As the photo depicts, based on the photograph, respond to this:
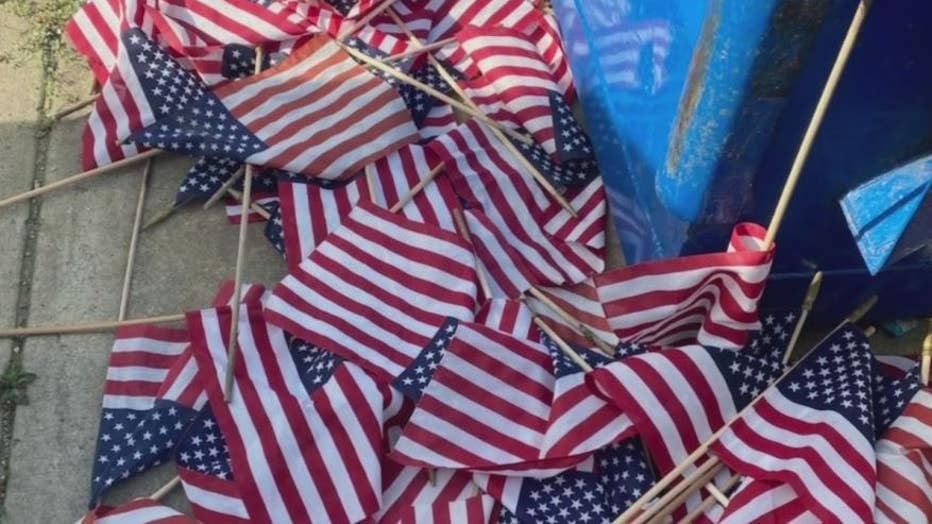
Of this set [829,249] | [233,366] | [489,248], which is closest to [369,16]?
[489,248]

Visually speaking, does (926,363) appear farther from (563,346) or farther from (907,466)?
(563,346)

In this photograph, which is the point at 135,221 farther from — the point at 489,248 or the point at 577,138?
the point at 577,138

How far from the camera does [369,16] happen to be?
4.39 metres

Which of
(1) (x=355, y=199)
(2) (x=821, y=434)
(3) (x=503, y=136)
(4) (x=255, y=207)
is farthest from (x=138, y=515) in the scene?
(2) (x=821, y=434)

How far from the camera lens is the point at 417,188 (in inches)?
154

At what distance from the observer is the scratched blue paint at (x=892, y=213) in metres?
2.83

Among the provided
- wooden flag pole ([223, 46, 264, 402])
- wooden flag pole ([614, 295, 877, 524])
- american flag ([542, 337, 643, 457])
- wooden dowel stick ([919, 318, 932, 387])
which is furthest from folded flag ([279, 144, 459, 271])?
wooden dowel stick ([919, 318, 932, 387])

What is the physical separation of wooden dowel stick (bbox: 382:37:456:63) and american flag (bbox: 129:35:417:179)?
0.14 metres

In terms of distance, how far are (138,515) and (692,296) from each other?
1.68m

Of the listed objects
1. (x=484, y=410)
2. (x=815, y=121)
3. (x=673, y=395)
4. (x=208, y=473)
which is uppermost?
(x=815, y=121)

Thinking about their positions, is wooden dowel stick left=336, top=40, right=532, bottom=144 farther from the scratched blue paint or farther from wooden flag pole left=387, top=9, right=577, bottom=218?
the scratched blue paint

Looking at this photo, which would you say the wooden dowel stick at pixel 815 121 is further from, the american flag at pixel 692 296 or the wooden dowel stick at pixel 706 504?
the wooden dowel stick at pixel 706 504

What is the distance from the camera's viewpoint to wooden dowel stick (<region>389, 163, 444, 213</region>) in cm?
389

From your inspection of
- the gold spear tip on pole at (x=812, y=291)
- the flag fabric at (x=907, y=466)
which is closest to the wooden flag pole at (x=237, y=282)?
the gold spear tip on pole at (x=812, y=291)
